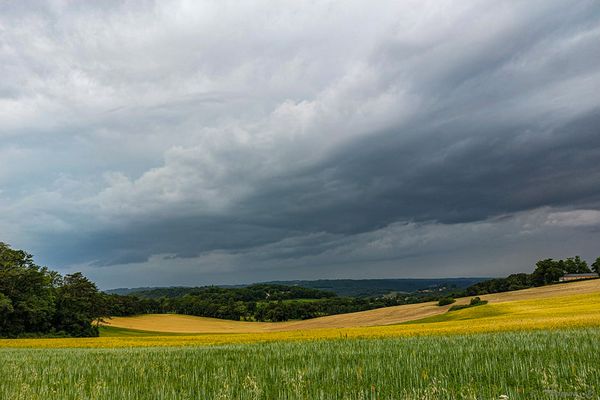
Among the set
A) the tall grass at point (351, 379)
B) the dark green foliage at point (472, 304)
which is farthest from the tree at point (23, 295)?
the dark green foliage at point (472, 304)

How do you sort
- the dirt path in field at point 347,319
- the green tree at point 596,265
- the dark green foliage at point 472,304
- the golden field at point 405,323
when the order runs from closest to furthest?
the golden field at point 405,323, the dirt path in field at point 347,319, the dark green foliage at point 472,304, the green tree at point 596,265

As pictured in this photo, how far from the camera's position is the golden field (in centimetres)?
3591

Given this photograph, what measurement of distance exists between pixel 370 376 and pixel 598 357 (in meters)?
6.73

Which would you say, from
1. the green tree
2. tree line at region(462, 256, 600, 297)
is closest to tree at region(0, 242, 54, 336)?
tree line at region(462, 256, 600, 297)

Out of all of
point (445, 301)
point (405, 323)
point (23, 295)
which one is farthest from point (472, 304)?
point (23, 295)

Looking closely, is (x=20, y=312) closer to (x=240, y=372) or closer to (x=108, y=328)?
(x=108, y=328)

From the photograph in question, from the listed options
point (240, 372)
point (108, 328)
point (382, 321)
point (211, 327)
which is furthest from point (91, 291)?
point (240, 372)

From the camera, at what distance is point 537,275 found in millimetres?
116188

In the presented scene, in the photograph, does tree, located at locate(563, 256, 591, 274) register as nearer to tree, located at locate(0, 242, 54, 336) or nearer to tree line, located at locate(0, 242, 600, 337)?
tree line, located at locate(0, 242, 600, 337)

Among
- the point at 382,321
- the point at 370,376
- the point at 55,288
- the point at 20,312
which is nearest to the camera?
the point at 370,376

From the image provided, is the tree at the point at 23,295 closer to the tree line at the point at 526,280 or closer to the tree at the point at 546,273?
the tree line at the point at 526,280

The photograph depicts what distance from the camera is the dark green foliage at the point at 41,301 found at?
72.9 metres

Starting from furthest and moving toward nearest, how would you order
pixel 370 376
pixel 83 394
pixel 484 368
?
pixel 484 368 < pixel 370 376 < pixel 83 394

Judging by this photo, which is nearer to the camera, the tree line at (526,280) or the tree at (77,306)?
the tree at (77,306)
